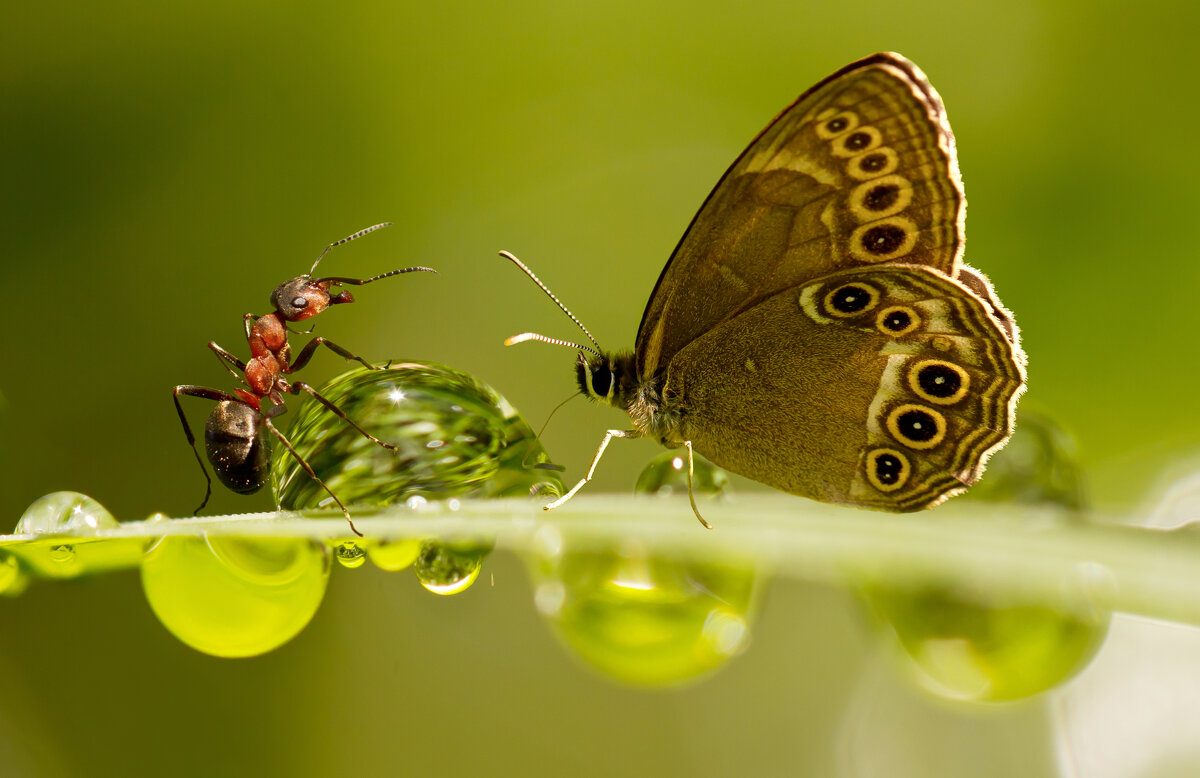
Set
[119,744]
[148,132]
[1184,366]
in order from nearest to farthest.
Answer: [119,744] → [1184,366] → [148,132]

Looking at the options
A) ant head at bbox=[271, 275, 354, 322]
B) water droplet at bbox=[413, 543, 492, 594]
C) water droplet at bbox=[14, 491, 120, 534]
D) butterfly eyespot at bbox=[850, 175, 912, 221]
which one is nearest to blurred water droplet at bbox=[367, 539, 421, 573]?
water droplet at bbox=[413, 543, 492, 594]

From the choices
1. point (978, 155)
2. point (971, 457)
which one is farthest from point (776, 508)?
point (978, 155)

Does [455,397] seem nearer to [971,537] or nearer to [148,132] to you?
[971,537]

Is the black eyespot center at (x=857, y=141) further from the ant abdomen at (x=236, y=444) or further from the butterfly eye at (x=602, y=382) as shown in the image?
the ant abdomen at (x=236, y=444)

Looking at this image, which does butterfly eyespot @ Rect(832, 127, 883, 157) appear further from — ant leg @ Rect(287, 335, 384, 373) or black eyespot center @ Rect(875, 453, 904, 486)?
ant leg @ Rect(287, 335, 384, 373)

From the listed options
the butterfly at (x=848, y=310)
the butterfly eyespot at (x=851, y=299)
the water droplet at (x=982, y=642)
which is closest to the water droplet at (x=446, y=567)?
the water droplet at (x=982, y=642)

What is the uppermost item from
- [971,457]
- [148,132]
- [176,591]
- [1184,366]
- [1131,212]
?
[1131,212]

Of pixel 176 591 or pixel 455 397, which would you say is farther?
pixel 455 397

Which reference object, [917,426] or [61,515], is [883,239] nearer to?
[917,426]
